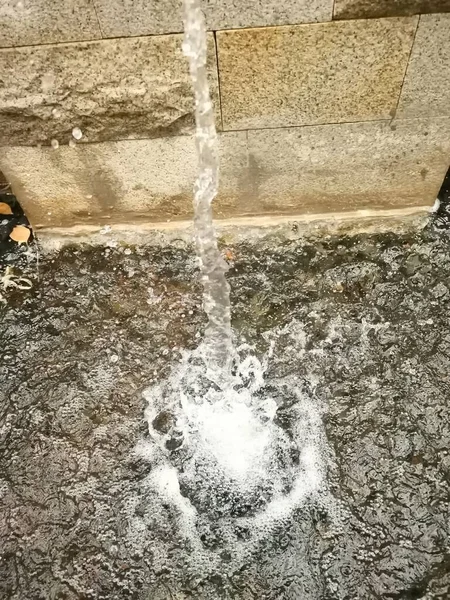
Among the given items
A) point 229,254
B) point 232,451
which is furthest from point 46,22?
point 232,451

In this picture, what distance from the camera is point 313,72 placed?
3355 millimetres

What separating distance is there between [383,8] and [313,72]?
507 millimetres

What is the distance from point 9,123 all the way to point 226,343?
2.06 meters

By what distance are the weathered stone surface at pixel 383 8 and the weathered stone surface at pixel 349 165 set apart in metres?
0.74

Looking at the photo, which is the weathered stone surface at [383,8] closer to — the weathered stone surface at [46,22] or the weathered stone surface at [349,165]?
the weathered stone surface at [349,165]

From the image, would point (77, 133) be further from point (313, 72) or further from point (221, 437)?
point (221, 437)

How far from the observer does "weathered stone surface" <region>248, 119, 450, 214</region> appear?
3.76 m

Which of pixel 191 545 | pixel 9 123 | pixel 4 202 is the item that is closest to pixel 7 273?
pixel 4 202

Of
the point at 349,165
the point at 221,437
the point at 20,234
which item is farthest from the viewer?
the point at 20,234

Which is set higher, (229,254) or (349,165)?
(349,165)

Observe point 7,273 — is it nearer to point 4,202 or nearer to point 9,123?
point 4,202

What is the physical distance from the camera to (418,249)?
424 centimetres

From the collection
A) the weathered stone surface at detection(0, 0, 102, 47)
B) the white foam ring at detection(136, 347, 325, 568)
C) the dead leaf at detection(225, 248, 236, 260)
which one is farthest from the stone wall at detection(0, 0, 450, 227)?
the white foam ring at detection(136, 347, 325, 568)

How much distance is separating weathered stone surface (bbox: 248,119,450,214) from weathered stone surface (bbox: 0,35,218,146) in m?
0.61
